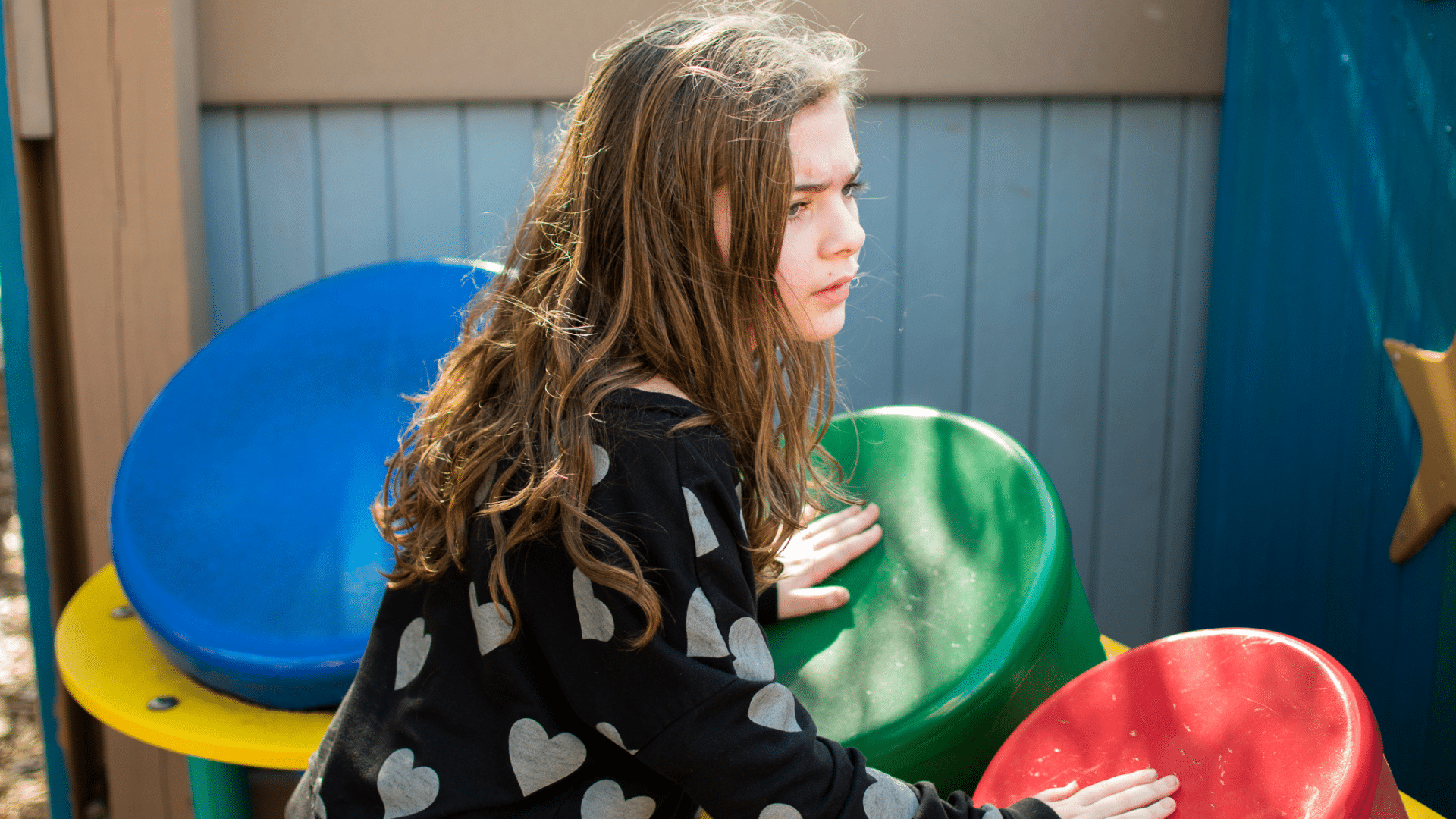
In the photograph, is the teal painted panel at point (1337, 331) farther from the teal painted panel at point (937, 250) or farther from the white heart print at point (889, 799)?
the white heart print at point (889, 799)

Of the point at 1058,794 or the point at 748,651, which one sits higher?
the point at 748,651

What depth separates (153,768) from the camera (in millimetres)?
2076

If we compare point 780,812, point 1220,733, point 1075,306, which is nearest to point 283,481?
point 780,812

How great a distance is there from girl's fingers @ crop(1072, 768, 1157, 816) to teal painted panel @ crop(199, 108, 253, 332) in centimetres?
180

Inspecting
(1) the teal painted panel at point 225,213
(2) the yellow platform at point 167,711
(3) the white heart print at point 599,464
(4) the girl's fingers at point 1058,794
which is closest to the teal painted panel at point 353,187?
(1) the teal painted panel at point 225,213

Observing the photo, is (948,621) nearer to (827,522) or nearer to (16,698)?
(827,522)

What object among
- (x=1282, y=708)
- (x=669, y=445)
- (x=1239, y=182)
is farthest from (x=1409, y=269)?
(x=669, y=445)

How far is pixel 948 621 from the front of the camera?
1.33 m

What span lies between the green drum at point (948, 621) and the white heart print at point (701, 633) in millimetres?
413

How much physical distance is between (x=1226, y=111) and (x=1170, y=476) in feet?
2.46

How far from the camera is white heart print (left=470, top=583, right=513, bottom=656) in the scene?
944 mm

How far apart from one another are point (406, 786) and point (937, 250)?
155 centimetres

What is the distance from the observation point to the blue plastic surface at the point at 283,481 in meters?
1.41

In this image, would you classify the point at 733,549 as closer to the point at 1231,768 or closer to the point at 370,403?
the point at 1231,768
